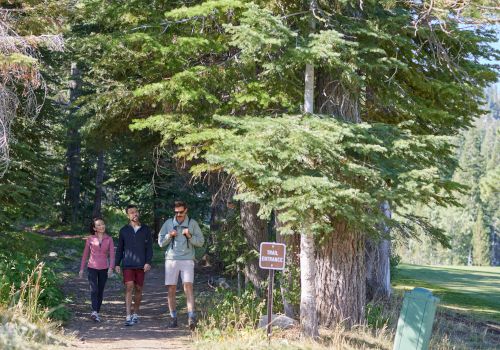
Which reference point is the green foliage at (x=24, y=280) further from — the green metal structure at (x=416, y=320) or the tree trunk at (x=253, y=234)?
the green metal structure at (x=416, y=320)

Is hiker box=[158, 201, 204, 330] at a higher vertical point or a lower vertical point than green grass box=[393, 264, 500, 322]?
higher

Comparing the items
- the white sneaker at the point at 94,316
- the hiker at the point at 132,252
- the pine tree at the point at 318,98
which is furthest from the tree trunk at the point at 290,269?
the white sneaker at the point at 94,316

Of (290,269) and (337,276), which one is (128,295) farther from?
(337,276)

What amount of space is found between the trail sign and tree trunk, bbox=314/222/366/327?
75.5 inches

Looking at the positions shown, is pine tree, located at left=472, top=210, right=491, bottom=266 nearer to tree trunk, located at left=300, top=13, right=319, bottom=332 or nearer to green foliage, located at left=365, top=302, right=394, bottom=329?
green foliage, located at left=365, top=302, right=394, bottom=329

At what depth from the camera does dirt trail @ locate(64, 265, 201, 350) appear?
30.3 feet

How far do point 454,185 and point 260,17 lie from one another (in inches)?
138

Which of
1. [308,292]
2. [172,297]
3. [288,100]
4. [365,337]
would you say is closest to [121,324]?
[172,297]

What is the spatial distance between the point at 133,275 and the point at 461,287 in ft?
49.8

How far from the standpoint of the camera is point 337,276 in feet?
33.9

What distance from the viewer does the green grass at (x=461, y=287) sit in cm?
1823

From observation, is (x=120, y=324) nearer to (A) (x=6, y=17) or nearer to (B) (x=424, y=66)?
(A) (x=6, y=17)

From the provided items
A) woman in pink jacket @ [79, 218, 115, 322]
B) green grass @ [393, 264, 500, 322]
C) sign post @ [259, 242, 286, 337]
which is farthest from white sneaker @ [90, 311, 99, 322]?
green grass @ [393, 264, 500, 322]

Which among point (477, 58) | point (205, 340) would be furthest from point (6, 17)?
point (477, 58)
